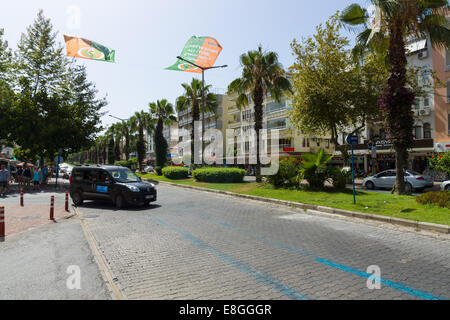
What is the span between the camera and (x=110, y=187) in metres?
12.9

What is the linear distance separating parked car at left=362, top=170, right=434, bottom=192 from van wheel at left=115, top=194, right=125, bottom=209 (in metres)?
17.1

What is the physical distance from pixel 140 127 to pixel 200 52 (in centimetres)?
2421

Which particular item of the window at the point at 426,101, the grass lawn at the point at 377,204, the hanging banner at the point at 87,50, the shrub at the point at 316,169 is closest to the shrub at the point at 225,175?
the grass lawn at the point at 377,204

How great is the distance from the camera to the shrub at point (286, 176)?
17.8 metres

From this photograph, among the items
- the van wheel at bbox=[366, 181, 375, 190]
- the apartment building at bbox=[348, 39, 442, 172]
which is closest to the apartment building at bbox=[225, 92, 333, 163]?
the apartment building at bbox=[348, 39, 442, 172]

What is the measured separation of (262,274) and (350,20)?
14176 millimetres

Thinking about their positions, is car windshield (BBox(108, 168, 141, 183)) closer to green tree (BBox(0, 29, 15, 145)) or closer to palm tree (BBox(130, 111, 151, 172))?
green tree (BBox(0, 29, 15, 145))

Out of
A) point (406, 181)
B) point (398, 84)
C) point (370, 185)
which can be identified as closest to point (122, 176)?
point (398, 84)

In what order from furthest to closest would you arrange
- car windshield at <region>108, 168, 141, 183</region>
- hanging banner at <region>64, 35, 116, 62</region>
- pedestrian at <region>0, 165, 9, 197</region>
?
hanging banner at <region>64, 35, 116, 62</region> → pedestrian at <region>0, 165, 9, 197</region> → car windshield at <region>108, 168, 141, 183</region>

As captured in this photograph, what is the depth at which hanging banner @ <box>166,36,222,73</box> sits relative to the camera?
26609mm

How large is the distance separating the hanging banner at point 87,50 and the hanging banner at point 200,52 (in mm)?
5644

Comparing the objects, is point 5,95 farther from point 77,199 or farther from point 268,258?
point 268,258

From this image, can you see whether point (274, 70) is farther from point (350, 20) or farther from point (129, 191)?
point (129, 191)

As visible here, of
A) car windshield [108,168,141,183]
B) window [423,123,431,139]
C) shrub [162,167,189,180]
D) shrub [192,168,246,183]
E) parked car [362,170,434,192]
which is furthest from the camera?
shrub [162,167,189,180]
